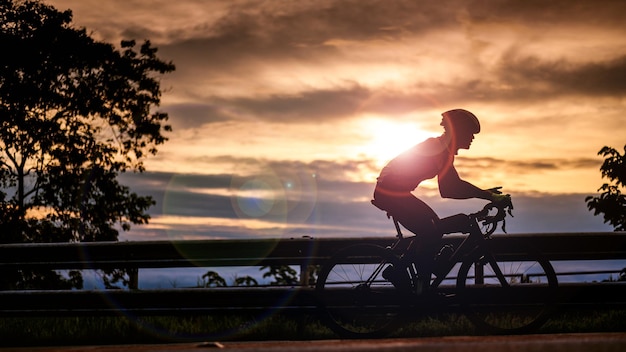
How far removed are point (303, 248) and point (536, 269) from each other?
2486 millimetres

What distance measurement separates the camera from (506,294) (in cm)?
875

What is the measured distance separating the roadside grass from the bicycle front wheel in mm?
284

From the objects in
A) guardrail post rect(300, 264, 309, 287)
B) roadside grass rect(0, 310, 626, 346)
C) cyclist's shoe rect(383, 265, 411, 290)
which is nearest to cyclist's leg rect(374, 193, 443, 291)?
cyclist's shoe rect(383, 265, 411, 290)

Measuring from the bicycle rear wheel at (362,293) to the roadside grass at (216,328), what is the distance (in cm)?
31

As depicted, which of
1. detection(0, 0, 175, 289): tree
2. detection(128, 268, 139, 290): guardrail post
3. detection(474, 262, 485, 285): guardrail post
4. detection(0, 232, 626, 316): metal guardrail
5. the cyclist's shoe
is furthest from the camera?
detection(0, 0, 175, 289): tree

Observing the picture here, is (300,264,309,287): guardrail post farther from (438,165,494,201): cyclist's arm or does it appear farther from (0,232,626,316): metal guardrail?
(438,165,494,201): cyclist's arm

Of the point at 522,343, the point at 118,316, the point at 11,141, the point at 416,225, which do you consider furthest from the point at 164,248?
the point at 11,141

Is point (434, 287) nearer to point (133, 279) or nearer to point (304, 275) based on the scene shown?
point (304, 275)

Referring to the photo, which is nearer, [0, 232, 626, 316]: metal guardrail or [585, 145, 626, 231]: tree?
[0, 232, 626, 316]: metal guardrail

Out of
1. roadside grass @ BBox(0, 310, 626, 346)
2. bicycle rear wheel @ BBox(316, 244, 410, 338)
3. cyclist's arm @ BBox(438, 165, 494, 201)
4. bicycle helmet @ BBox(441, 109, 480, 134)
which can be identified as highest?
bicycle helmet @ BBox(441, 109, 480, 134)

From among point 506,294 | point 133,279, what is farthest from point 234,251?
point 506,294

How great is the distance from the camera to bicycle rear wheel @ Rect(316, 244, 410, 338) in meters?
8.08

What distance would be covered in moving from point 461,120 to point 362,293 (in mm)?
1980

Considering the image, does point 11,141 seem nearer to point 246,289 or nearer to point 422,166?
point 246,289
